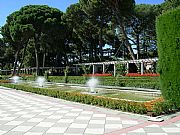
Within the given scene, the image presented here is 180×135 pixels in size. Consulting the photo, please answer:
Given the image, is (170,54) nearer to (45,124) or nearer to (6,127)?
(45,124)

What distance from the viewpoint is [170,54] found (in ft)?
33.6

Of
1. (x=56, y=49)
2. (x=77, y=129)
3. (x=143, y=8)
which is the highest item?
(x=143, y=8)

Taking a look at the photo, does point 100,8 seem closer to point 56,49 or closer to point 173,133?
point 56,49

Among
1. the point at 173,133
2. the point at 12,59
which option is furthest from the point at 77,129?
the point at 12,59

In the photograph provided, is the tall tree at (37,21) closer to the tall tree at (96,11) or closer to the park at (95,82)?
the park at (95,82)

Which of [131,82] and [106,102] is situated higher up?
[131,82]

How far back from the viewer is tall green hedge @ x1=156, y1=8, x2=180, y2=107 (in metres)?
10.0

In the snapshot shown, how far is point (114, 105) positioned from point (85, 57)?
51.6 m

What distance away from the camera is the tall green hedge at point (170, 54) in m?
10.0

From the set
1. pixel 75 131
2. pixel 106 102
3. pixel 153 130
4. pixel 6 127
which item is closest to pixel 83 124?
pixel 75 131

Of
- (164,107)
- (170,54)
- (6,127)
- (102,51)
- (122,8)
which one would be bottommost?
(6,127)

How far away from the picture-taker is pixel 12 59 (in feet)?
249

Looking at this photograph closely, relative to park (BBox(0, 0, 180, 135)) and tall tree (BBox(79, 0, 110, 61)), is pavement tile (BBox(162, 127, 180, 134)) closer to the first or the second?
park (BBox(0, 0, 180, 135))

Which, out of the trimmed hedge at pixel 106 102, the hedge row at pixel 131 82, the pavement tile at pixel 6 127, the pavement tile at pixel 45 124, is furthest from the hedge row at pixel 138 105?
the hedge row at pixel 131 82
